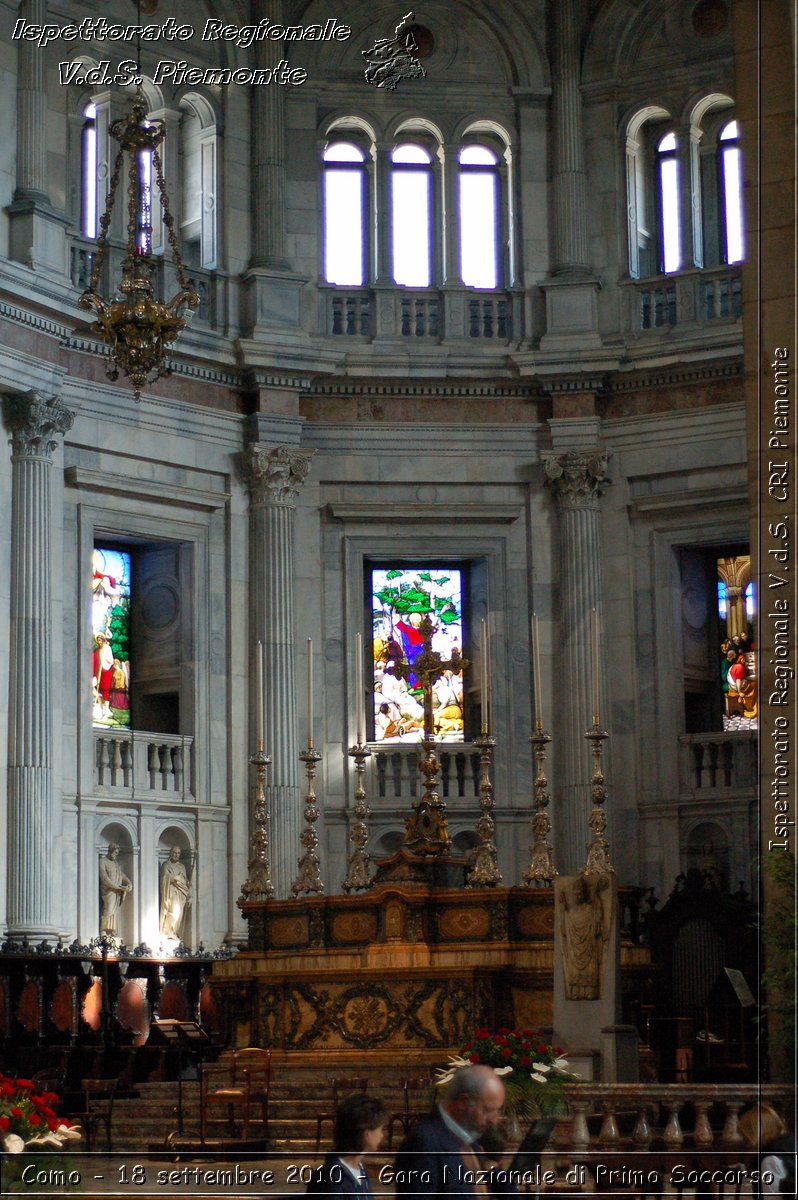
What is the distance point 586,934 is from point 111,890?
812 cm

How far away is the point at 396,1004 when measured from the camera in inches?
729

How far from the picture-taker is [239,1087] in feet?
57.2

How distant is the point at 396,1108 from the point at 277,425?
10382mm

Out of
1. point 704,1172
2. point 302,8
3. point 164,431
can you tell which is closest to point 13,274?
A: point 164,431

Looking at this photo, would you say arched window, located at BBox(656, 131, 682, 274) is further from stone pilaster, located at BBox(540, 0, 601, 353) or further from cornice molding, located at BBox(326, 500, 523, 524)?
cornice molding, located at BBox(326, 500, 523, 524)

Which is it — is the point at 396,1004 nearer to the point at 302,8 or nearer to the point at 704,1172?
the point at 704,1172

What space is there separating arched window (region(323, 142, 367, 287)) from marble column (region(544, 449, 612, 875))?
377 cm

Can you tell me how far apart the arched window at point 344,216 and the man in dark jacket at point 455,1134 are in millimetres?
19046

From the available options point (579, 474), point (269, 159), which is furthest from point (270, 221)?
point (579, 474)

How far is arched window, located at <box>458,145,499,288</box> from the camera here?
26.8m

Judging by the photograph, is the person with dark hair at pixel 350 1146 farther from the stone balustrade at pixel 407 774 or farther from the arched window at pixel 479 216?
the arched window at pixel 479 216

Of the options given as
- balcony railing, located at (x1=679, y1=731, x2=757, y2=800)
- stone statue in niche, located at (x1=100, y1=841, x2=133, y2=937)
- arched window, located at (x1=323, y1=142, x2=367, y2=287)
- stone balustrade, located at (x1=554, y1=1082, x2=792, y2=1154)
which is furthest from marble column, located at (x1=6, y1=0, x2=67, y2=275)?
stone balustrade, located at (x1=554, y1=1082, x2=792, y2=1154)

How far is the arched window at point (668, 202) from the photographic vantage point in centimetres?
2623

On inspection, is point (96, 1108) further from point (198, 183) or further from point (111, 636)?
point (198, 183)
